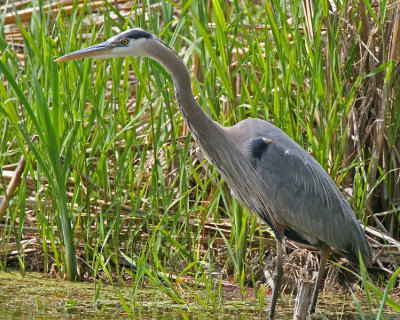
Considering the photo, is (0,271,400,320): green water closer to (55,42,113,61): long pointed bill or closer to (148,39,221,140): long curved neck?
(148,39,221,140): long curved neck

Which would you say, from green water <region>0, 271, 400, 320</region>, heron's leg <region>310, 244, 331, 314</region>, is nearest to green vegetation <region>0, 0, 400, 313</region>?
green water <region>0, 271, 400, 320</region>

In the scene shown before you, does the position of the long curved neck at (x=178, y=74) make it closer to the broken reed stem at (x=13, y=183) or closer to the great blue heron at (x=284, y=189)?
the great blue heron at (x=284, y=189)

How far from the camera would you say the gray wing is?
3.35 meters

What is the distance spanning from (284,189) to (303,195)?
110 mm

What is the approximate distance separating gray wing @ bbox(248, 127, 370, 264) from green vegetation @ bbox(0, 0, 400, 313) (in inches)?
6.1

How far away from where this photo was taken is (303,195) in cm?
343

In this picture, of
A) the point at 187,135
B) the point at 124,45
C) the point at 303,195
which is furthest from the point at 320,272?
the point at 124,45

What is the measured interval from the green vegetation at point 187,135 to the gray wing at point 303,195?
0.15 m

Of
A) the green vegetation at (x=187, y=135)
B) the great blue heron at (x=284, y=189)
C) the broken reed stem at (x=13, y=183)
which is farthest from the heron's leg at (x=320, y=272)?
the broken reed stem at (x=13, y=183)

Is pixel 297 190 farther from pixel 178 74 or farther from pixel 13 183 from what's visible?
pixel 13 183

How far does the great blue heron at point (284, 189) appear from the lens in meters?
3.31

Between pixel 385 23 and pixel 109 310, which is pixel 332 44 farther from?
pixel 109 310

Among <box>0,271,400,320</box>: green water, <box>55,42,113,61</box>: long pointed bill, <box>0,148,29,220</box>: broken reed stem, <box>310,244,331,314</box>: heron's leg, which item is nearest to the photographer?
<box>55,42,113,61</box>: long pointed bill

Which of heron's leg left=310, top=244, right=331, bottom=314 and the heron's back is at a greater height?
the heron's back
